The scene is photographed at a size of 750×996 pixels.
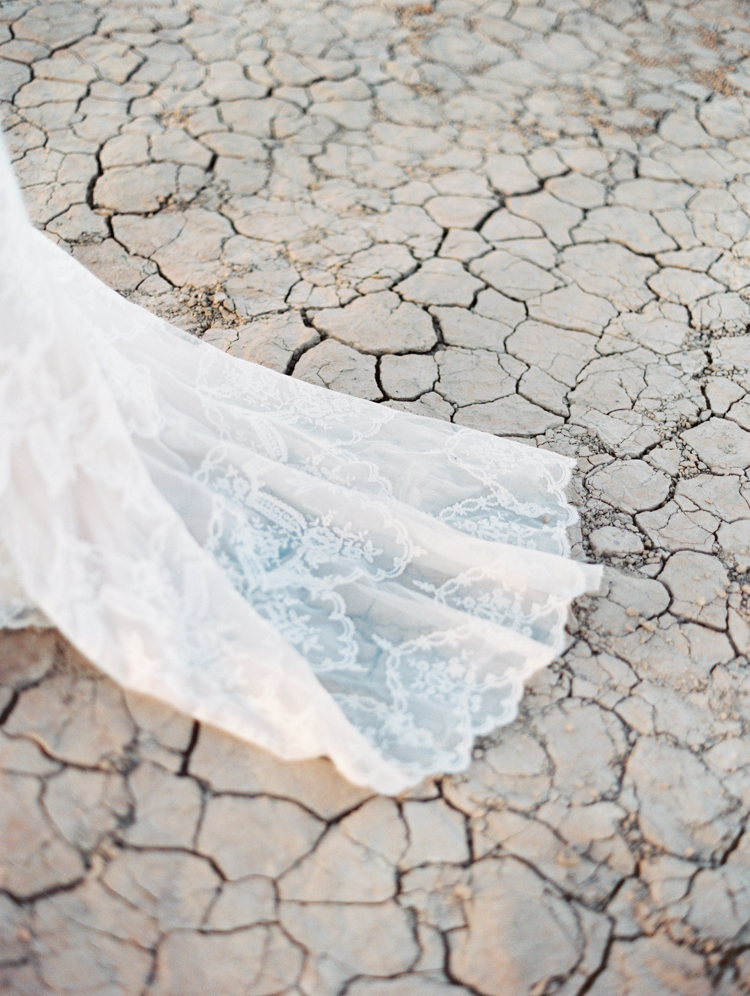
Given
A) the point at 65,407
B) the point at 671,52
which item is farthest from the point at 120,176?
the point at 671,52

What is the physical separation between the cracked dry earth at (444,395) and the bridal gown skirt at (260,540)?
107mm

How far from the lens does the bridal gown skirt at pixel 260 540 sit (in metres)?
1.31

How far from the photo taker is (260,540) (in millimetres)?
1586

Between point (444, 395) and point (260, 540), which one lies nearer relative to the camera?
point (260, 540)

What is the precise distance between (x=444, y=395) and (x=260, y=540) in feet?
2.78

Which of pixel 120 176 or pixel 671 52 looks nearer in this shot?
pixel 120 176

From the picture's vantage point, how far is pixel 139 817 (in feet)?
4.31

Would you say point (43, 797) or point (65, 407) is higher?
point (65, 407)

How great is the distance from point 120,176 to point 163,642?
6.82ft

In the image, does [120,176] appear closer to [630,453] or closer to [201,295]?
→ [201,295]

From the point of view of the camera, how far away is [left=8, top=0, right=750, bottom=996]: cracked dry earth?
125 centimetres

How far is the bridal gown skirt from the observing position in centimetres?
131

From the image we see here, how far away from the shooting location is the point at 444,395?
222 cm

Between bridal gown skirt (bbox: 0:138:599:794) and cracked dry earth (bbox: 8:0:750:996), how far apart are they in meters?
0.11
